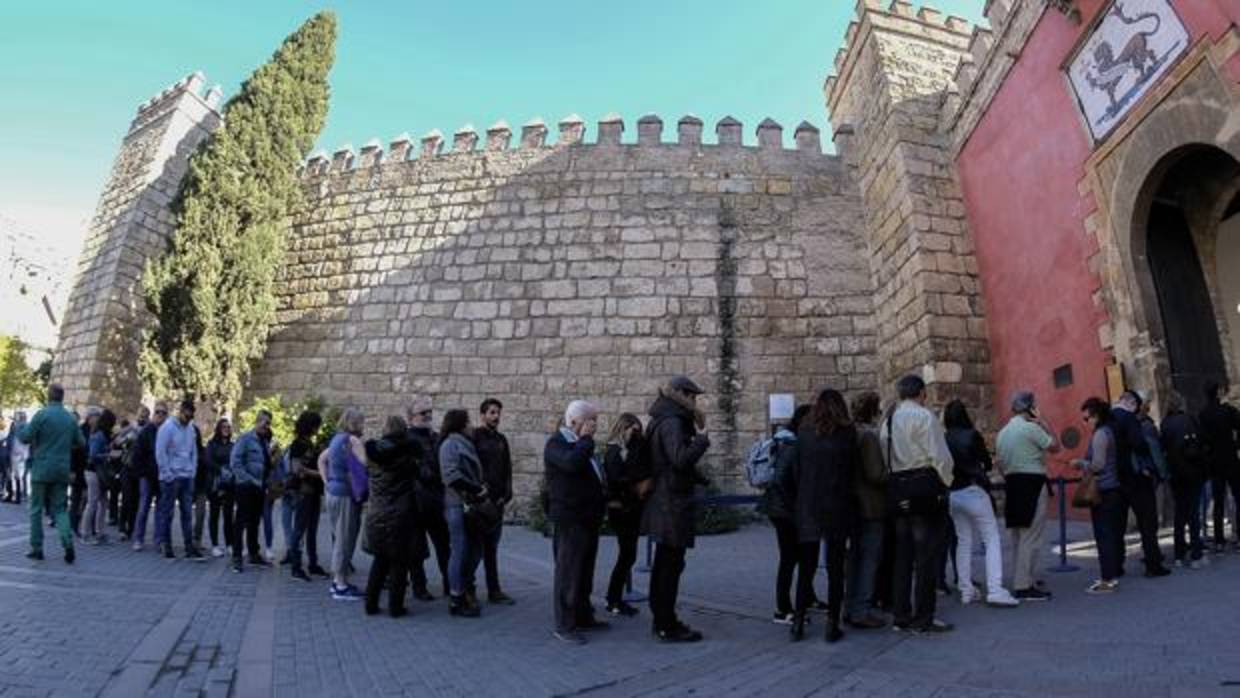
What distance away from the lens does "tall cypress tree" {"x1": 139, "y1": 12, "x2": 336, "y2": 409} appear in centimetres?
1201

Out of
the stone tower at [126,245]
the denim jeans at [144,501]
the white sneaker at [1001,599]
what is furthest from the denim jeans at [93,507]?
the white sneaker at [1001,599]

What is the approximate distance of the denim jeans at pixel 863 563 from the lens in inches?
170

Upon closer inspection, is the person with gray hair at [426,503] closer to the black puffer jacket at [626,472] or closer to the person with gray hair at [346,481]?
the person with gray hair at [346,481]

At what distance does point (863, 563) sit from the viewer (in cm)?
435

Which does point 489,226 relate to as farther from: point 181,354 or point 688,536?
point 688,536

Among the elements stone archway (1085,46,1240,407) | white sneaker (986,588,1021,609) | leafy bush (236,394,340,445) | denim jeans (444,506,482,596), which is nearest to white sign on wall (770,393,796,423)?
stone archway (1085,46,1240,407)

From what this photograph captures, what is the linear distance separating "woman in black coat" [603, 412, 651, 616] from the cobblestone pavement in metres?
0.29

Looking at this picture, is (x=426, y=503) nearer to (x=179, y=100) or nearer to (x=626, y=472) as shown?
(x=626, y=472)

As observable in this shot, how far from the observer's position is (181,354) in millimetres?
11859

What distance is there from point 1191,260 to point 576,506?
7.61 meters

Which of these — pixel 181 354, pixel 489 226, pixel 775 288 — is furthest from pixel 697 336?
pixel 181 354

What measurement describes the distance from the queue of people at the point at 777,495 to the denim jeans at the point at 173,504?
578 mm

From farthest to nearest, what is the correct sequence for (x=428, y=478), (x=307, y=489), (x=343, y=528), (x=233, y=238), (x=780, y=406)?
(x=233, y=238) < (x=780, y=406) < (x=307, y=489) < (x=343, y=528) < (x=428, y=478)

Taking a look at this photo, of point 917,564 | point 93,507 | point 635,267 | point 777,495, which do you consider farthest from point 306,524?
point 635,267
